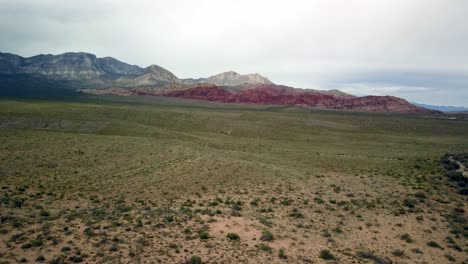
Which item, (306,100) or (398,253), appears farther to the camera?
(306,100)

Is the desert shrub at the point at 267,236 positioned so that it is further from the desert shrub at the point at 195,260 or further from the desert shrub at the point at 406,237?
the desert shrub at the point at 406,237

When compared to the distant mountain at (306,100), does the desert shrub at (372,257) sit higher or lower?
lower

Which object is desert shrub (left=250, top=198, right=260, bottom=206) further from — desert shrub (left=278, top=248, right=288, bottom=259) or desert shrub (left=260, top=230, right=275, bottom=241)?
desert shrub (left=278, top=248, right=288, bottom=259)

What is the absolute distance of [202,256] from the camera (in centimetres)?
1551

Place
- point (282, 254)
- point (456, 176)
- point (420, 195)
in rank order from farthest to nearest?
point (456, 176) → point (420, 195) → point (282, 254)

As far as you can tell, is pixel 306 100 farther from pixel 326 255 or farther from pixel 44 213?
pixel 44 213

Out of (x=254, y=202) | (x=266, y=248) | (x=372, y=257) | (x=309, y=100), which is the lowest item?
(x=254, y=202)

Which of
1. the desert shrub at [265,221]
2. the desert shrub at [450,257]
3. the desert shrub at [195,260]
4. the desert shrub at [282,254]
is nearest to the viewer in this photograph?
the desert shrub at [195,260]

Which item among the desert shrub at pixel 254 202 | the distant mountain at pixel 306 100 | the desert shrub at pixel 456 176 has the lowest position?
the desert shrub at pixel 254 202

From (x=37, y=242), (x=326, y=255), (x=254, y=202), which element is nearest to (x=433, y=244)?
(x=326, y=255)

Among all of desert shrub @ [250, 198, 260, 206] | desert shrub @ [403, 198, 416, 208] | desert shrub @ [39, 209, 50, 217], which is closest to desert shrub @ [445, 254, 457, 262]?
desert shrub @ [403, 198, 416, 208]

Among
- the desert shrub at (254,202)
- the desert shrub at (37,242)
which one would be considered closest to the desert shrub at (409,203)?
the desert shrub at (254,202)

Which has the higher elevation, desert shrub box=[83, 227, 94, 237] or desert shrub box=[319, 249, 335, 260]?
desert shrub box=[83, 227, 94, 237]

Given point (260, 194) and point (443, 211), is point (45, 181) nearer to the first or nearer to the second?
point (260, 194)
